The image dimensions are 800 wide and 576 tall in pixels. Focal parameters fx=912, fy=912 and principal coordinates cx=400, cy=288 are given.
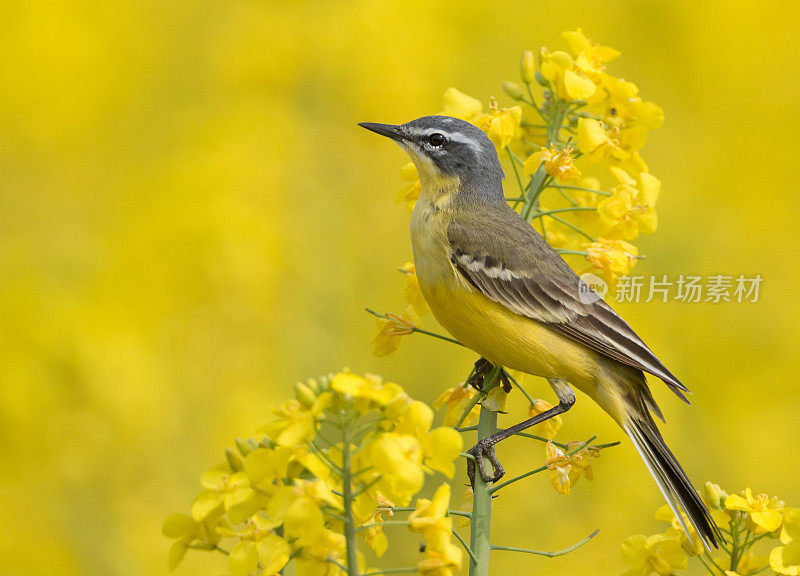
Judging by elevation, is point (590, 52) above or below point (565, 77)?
above

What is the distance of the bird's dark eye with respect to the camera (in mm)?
4082

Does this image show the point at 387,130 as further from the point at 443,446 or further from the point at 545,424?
the point at 443,446

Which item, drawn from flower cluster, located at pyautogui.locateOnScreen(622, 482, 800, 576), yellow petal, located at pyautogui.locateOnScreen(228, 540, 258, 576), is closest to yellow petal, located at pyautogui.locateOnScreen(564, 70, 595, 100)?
flower cluster, located at pyautogui.locateOnScreen(622, 482, 800, 576)

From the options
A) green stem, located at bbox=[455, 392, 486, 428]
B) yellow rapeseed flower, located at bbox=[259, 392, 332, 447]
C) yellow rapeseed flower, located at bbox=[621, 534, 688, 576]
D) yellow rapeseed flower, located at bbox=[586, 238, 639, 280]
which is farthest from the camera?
yellow rapeseed flower, located at bbox=[586, 238, 639, 280]

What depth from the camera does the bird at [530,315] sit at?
362 centimetres

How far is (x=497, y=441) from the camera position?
3.27m

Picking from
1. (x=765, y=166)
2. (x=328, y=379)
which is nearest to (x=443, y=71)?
(x=765, y=166)

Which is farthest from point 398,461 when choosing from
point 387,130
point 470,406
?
point 387,130

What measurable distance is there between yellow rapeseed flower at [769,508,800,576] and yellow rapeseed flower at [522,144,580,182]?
1366mm

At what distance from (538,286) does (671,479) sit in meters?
0.92

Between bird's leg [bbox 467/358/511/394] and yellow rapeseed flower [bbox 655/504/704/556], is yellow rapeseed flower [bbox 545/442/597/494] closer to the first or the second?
yellow rapeseed flower [bbox 655/504/704/556]

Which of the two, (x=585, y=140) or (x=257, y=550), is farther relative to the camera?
(x=585, y=140)

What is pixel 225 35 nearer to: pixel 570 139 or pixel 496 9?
pixel 496 9

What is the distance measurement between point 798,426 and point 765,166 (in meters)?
2.08
